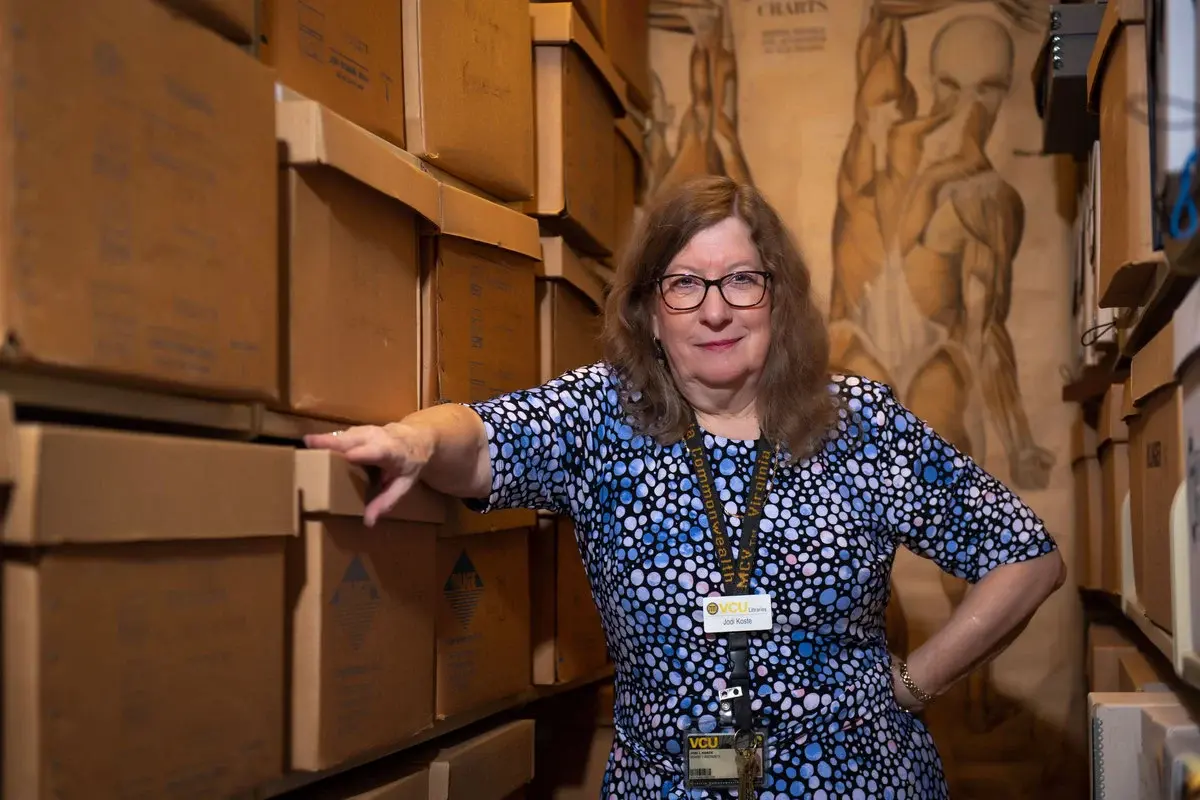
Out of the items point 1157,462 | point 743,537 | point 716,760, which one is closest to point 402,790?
point 716,760

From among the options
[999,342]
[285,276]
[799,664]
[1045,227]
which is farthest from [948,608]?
[285,276]

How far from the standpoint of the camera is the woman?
5.05 feet

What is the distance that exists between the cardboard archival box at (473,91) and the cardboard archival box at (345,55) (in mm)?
28

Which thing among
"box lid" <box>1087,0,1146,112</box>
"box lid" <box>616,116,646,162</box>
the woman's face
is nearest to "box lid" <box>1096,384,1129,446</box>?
"box lid" <box>1087,0,1146,112</box>

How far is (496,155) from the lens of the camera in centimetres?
175

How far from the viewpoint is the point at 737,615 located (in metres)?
1.54

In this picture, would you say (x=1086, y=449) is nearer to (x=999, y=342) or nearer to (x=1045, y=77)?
(x=999, y=342)

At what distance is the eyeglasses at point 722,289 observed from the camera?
1.66m

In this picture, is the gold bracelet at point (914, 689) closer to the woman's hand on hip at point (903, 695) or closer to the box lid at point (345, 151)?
the woman's hand on hip at point (903, 695)

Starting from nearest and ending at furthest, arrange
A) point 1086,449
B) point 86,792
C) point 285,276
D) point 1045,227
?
point 86,792, point 285,276, point 1086,449, point 1045,227

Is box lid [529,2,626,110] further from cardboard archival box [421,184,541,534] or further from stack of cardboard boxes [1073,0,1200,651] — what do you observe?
stack of cardboard boxes [1073,0,1200,651]

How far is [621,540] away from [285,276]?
59 centimetres

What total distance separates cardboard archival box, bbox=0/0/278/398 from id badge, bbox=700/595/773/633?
645 mm

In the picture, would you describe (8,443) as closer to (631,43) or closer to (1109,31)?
(1109,31)
